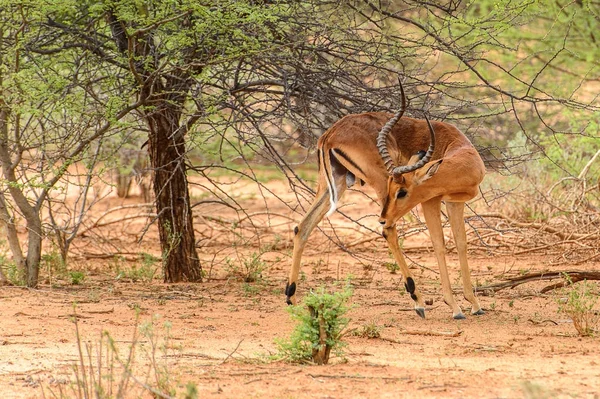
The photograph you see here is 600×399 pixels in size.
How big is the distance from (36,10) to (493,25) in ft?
11.4

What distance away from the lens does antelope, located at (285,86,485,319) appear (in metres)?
6.91

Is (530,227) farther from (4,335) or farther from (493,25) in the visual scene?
(4,335)

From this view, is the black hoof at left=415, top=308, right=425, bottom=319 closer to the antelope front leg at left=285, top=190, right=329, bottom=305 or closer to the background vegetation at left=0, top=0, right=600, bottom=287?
the antelope front leg at left=285, top=190, right=329, bottom=305

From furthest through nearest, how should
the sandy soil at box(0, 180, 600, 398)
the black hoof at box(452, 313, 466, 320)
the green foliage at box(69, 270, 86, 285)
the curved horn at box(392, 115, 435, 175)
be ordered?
the green foliage at box(69, 270, 86, 285) < the black hoof at box(452, 313, 466, 320) < the curved horn at box(392, 115, 435, 175) < the sandy soil at box(0, 180, 600, 398)

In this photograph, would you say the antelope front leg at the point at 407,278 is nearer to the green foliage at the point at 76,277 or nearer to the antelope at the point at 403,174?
the antelope at the point at 403,174

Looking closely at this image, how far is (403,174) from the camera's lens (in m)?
6.89

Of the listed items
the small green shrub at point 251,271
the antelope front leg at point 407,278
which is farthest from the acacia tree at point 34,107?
the antelope front leg at point 407,278

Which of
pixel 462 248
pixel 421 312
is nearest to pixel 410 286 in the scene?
pixel 421 312

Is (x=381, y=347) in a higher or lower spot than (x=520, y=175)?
lower

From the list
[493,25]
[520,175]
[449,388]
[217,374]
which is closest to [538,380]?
[449,388]

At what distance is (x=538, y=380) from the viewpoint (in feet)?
15.0

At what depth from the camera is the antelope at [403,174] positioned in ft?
22.7

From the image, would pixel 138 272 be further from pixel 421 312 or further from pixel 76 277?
pixel 421 312

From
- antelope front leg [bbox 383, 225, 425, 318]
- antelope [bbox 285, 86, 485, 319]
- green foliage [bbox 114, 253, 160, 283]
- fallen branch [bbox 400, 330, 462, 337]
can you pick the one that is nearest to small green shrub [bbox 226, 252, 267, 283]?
green foliage [bbox 114, 253, 160, 283]
